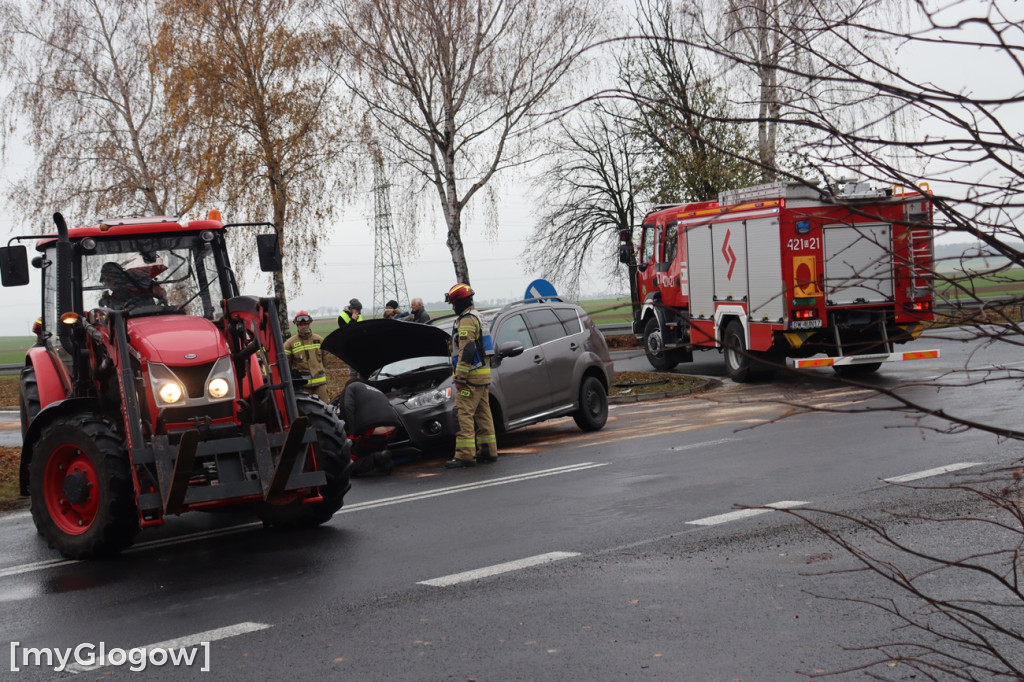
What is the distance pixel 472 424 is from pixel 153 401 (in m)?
4.94

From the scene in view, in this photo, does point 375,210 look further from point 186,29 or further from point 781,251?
point 781,251

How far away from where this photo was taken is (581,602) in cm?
637

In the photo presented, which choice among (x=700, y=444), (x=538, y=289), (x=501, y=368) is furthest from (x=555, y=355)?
(x=538, y=289)

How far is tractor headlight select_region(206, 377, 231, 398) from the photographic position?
8367mm

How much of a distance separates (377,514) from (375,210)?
24.6 metres

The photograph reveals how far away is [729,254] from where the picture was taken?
66.5ft

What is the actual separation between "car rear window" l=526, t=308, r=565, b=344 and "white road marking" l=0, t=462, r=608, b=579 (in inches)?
114

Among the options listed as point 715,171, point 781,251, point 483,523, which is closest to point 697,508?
point 483,523

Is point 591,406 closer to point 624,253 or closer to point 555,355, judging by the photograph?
point 555,355

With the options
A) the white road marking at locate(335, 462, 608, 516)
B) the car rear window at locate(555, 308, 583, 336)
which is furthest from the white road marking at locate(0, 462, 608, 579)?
the car rear window at locate(555, 308, 583, 336)

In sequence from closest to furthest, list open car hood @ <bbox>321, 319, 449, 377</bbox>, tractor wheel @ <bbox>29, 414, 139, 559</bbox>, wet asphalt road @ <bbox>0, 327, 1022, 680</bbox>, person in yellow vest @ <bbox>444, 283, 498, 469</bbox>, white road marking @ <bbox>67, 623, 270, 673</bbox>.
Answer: wet asphalt road @ <bbox>0, 327, 1022, 680</bbox>, white road marking @ <bbox>67, 623, 270, 673</bbox>, tractor wheel @ <bbox>29, 414, 139, 559</bbox>, person in yellow vest @ <bbox>444, 283, 498, 469</bbox>, open car hood @ <bbox>321, 319, 449, 377</bbox>

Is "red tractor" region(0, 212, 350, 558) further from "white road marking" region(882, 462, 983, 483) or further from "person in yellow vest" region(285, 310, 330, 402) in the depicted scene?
"person in yellow vest" region(285, 310, 330, 402)

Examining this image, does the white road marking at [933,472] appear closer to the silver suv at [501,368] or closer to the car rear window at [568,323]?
the silver suv at [501,368]

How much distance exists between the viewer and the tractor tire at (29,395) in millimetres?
9352
